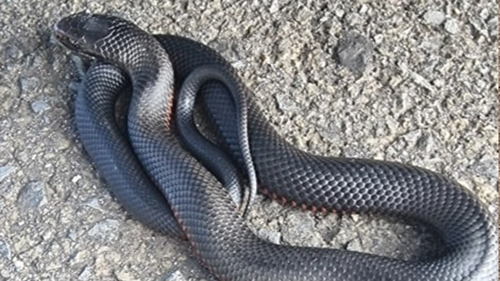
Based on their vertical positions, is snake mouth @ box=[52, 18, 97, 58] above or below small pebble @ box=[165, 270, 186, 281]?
above

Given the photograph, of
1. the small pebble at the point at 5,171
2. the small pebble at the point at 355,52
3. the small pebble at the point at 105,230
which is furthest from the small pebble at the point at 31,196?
the small pebble at the point at 355,52

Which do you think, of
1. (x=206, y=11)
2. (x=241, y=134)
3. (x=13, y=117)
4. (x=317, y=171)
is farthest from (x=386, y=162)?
(x=13, y=117)

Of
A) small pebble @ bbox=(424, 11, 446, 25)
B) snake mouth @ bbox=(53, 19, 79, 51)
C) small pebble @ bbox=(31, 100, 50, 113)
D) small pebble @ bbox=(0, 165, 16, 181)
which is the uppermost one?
small pebble @ bbox=(424, 11, 446, 25)

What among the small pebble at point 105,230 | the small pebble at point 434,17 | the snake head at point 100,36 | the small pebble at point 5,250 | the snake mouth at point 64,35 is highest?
→ the small pebble at point 434,17

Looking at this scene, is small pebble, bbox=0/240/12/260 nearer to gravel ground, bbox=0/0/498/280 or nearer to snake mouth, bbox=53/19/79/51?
gravel ground, bbox=0/0/498/280

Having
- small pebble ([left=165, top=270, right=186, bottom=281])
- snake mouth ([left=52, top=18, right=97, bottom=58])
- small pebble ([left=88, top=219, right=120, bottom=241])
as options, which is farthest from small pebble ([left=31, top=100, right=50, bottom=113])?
small pebble ([left=165, top=270, right=186, bottom=281])

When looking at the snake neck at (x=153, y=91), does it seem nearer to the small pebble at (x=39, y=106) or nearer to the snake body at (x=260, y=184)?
the snake body at (x=260, y=184)
